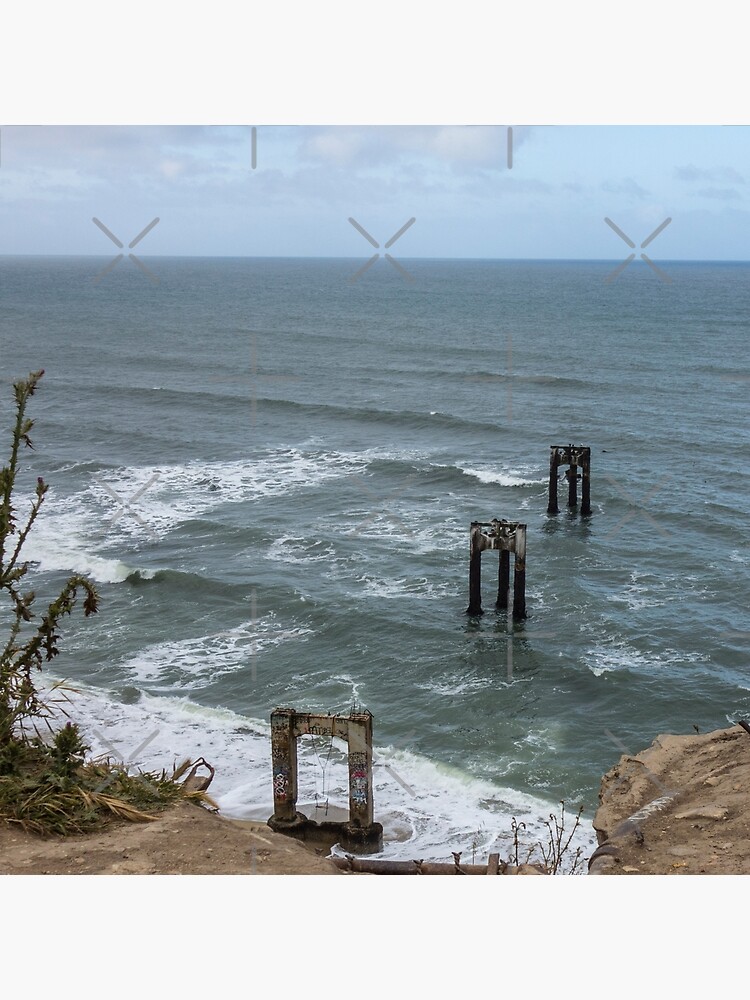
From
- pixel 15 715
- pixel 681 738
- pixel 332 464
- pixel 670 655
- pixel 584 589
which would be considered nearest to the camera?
pixel 15 715

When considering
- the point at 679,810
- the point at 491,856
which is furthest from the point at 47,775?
the point at 679,810

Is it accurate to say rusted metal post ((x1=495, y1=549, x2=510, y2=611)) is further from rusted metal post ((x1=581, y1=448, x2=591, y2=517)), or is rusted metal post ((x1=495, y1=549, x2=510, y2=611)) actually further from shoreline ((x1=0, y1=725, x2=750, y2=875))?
shoreline ((x1=0, y1=725, x2=750, y2=875))

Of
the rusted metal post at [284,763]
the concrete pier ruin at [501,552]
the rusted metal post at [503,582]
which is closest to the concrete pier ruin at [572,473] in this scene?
the rusted metal post at [503,582]

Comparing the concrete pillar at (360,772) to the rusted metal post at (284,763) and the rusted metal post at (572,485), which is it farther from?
the rusted metal post at (572,485)

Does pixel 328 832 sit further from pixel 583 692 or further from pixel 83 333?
pixel 83 333

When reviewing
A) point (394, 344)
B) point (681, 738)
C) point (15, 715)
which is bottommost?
point (681, 738)

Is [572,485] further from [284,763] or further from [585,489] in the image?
[284,763]

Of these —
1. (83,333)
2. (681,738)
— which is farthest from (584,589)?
(83,333)
